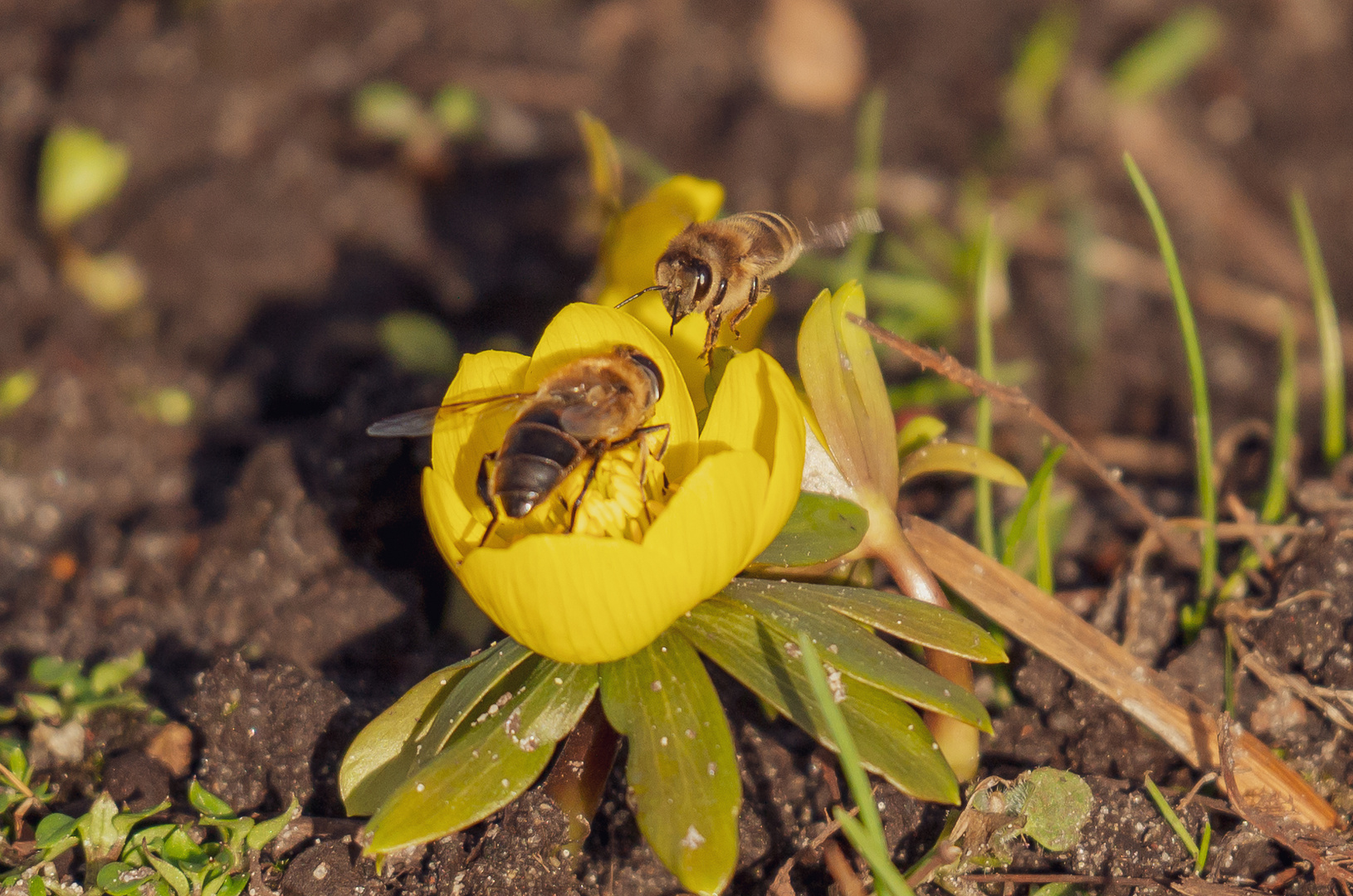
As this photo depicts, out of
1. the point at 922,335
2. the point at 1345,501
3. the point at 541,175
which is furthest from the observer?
the point at 541,175

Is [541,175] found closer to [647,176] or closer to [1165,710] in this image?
[647,176]

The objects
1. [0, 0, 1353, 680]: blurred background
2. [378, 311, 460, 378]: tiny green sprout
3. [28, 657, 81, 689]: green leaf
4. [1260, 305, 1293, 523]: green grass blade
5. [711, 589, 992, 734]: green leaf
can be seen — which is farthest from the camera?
[378, 311, 460, 378]: tiny green sprout

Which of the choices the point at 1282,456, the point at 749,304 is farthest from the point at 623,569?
the point at 1282,456

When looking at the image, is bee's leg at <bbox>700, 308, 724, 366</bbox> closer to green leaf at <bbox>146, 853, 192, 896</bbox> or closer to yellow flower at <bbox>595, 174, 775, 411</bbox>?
yellow flower at <bbox>595, 174, 775, 411</bbox>

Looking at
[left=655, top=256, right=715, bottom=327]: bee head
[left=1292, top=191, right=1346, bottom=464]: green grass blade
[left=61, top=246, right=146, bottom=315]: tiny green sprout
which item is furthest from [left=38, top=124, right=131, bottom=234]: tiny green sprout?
[left=1292, top=191, right=1346, bottom=464]: green grass blade

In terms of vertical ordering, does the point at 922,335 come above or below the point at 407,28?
below

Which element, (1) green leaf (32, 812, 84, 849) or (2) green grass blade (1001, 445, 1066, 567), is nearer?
(1) green leaf (32, 812, 84, 849)

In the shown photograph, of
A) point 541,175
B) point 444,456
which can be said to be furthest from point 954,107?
point 444,456
